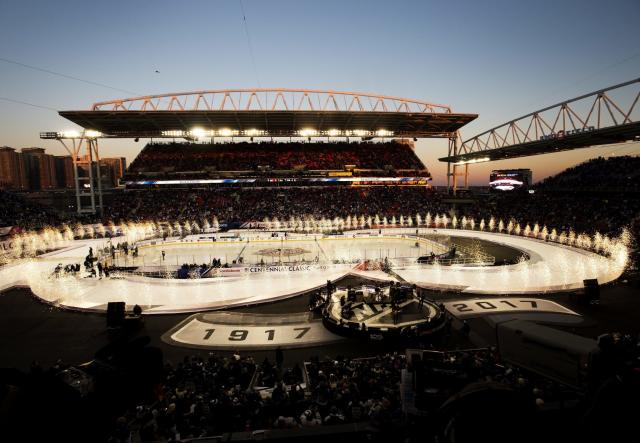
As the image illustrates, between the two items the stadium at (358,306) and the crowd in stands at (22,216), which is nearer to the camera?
the stadium at (358,306)

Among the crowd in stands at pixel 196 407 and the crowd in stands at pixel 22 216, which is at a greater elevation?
the crowd in stands at pixel 22 216

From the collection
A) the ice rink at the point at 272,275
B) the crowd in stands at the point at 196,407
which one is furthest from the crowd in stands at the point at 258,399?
the ice rink at the point at 272,275

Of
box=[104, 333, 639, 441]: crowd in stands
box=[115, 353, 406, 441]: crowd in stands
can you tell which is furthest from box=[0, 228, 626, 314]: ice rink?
box=[104, 333, 639, 441]: crowd in stands

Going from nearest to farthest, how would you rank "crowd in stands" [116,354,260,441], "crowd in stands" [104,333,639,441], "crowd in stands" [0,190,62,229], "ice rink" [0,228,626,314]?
"crowd in stands" [104,333,639,441] → "crowd in stands" [116,354,260,441] → "ice rink" [0,228,626,314] → "crowd in stands" [0,190,62,229]

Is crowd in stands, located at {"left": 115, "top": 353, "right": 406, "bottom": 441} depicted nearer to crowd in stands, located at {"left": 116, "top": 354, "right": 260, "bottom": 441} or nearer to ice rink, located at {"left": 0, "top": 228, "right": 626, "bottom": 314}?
crowd in stands, located at {"left": 116, "top": 354, "right": 260, "bottom": 441}

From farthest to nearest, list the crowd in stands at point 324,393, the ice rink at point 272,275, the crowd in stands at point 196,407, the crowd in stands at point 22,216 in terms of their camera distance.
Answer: the crowd in stands at point 22,216, the ice rink at point 272,275, the crowd in stands at point 196,407, the crowd in stands at point 324,393

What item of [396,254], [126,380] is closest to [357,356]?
[126,380]

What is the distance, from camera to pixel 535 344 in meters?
9.97

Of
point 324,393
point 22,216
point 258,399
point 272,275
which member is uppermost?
point 22,216

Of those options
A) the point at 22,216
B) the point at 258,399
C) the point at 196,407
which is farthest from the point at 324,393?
the point at 22,216

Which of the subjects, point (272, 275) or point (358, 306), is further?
point (272, 275)

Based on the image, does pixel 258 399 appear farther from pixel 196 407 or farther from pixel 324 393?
pixel 324 393

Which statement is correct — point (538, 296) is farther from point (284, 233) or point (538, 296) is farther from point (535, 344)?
point (284, 233)

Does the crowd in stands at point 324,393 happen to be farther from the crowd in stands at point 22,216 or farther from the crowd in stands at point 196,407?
the crowd in stands at point 22,216
